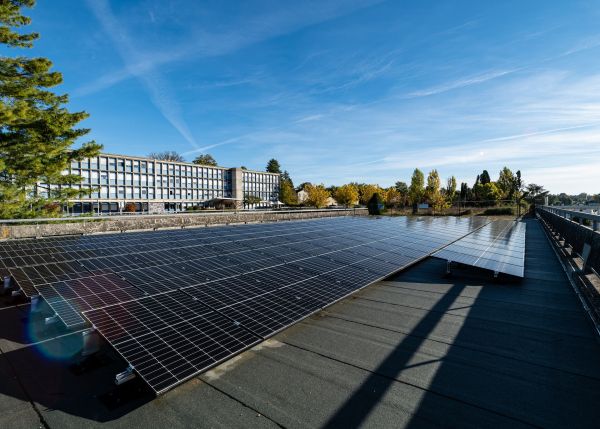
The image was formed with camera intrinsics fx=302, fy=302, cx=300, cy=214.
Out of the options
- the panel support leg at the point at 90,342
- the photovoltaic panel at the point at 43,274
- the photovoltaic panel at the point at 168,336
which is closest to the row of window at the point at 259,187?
the photovoltaic panel at the point at 43,274

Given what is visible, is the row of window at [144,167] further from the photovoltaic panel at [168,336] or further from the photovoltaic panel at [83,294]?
the photovoltaic panel at [168,336]

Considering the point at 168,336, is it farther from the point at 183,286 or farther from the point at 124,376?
the point at 183,286

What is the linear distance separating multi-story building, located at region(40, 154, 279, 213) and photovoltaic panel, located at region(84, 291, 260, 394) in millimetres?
75581

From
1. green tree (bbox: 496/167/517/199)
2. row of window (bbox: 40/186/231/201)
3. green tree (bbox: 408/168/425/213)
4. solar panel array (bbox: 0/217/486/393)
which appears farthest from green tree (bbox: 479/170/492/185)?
solar panel array (bbox: 0/217/486/393)

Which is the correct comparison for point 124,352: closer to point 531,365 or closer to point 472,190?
point 531,365

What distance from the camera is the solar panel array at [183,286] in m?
4.59

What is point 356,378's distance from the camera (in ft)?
15.4

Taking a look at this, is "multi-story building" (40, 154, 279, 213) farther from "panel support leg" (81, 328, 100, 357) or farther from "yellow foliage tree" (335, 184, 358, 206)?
"panel support leg" (81, 328, 100, 357)

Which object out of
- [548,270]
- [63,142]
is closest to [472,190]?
[548,270]

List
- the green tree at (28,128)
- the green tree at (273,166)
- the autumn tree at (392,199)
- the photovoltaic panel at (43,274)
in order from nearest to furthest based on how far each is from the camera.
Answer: the photovoltaic panel at (43,274) → the green tree at (28,128) → the autumn tree at (392,199) → the green tree at (273,166)

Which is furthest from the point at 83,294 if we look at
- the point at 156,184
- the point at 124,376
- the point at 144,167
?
the point at 156,184

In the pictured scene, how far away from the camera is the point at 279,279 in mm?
7789

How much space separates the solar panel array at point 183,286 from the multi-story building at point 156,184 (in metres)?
70.6

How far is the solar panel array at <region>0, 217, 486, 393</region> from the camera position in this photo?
4590 mm
